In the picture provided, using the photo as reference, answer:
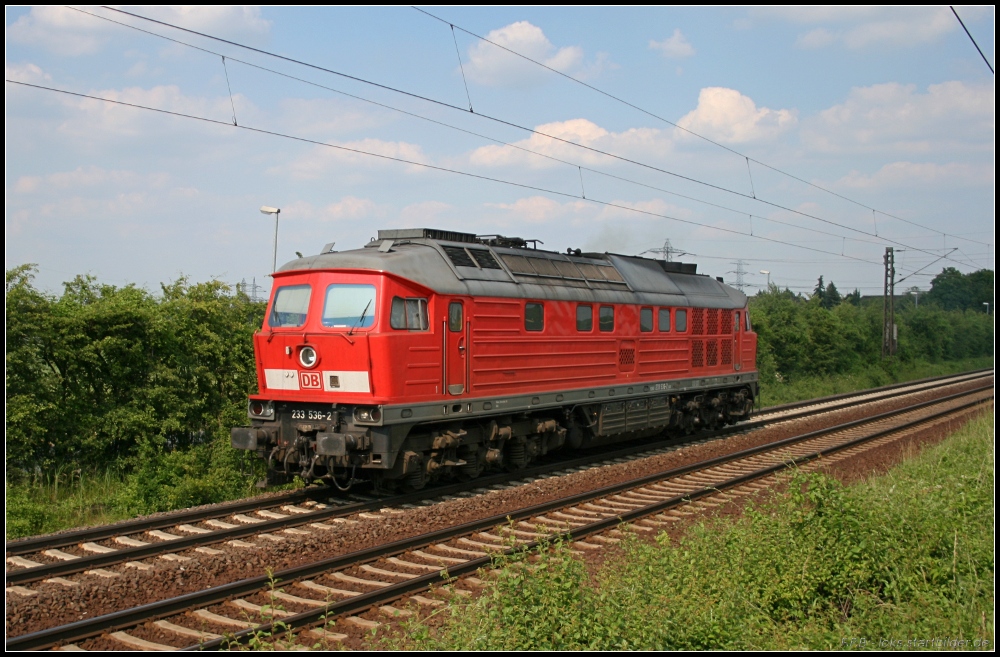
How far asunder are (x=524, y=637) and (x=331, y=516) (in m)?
5.95

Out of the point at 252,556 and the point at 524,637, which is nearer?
the point at 524,637

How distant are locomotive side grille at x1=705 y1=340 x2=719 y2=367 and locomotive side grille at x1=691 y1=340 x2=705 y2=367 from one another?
22 centimetres

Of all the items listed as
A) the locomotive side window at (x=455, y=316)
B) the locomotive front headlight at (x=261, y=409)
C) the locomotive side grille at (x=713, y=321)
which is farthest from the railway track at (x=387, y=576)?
the locomotive side grille at (x=713, y=321)

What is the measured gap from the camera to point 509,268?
14.1 metres

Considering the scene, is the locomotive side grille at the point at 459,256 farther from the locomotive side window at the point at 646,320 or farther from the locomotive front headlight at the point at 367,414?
the locomotive side window at the point at 646,320

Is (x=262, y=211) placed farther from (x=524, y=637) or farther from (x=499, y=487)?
(x=524, y=637)

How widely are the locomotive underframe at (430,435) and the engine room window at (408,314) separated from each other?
1.24 m

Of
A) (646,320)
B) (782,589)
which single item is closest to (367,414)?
(782,589)

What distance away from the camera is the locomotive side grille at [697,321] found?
19078mm

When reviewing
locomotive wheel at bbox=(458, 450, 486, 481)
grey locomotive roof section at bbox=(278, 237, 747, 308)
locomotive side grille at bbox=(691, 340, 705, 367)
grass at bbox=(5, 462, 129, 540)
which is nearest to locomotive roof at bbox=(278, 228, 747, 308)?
grey locomotive roof section at bbox=(278, 237, 747, 308)

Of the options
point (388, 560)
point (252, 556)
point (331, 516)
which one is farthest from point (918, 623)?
point (331, 516)

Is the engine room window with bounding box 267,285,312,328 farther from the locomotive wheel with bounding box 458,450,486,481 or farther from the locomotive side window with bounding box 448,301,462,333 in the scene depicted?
the locomotive wheel with bounding box 458,450,486,481

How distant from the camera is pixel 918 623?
6.33m

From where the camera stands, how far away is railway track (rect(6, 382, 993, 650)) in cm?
678
